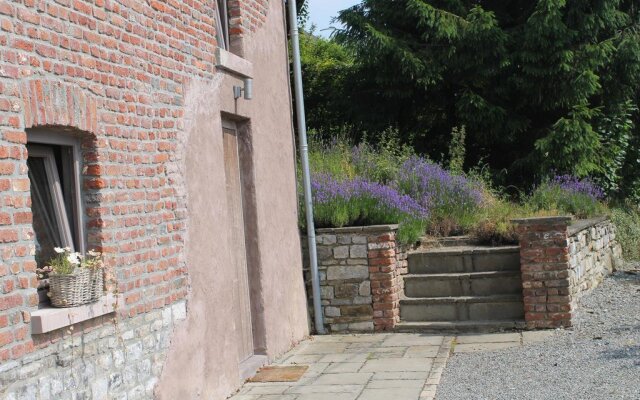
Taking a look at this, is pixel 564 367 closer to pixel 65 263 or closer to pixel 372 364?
pixel 372 364

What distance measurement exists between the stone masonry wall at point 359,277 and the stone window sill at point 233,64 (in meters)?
2.57

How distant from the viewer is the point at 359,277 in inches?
378

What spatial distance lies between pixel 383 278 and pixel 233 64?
3474 mm

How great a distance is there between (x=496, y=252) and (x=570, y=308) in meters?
1.21

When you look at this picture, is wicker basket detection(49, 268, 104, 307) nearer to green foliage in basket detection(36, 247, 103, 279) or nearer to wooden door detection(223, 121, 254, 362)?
green foliage in basket detection(36, 247, 103, 279)

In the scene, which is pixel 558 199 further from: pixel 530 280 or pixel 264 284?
pixel 264 284

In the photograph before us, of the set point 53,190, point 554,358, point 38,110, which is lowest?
point 554,358

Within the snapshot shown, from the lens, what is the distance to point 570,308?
29.3ft

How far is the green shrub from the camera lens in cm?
1427

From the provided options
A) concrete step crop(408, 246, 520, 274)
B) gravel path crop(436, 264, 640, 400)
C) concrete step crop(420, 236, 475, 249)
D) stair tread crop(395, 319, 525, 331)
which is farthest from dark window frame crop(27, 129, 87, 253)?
concrete step crop(420, 236, 475, 249)

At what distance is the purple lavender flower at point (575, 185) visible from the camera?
1286cm

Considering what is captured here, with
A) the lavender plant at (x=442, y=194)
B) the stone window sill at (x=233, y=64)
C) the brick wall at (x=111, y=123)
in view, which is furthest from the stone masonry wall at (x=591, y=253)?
the brick wall at (x=111, y=123)

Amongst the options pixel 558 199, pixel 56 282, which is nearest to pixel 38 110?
pixel 56 282

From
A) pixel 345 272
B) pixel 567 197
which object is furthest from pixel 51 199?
pixel 567 197
